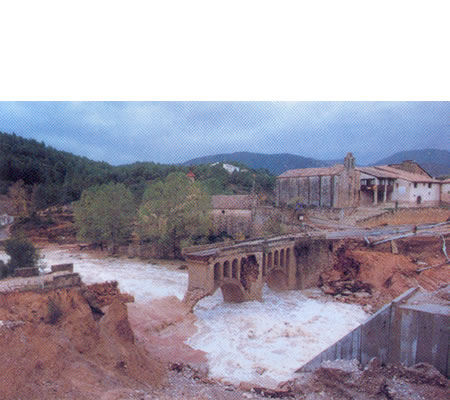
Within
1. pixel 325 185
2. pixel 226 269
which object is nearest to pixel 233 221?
pixel 325 185

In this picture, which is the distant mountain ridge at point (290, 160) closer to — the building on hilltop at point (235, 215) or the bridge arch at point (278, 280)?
the bridge arch at point (278, 280)

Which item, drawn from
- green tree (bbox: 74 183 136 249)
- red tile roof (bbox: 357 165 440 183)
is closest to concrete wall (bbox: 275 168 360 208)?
red tile roof (bbox: 357 165 440 183)

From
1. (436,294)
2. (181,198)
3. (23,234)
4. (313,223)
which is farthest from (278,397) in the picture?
(181,198)

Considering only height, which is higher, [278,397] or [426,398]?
[426,398]

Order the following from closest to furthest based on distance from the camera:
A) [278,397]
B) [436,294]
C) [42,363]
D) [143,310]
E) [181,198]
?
[42,363], [278,397], [436,294], [143,310], [181,198]

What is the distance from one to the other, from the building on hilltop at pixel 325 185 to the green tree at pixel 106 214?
341 inches

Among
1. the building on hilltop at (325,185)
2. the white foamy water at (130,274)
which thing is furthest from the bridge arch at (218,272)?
the building on hilltop at (325,185)

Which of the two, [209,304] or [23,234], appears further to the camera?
[209,304]

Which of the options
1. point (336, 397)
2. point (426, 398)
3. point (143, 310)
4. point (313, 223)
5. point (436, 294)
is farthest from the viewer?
point (313, 223)

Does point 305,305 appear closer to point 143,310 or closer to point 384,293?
point 384,293

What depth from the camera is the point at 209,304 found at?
13.2 metres

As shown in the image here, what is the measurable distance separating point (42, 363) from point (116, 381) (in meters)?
1.16

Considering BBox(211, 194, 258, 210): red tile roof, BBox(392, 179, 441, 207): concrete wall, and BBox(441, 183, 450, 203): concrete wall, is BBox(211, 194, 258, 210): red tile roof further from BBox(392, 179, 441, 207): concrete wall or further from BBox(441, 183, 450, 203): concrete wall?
BBox(441, 183, 450, 203): concrete wall

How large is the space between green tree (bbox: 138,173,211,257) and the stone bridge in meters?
6.06
